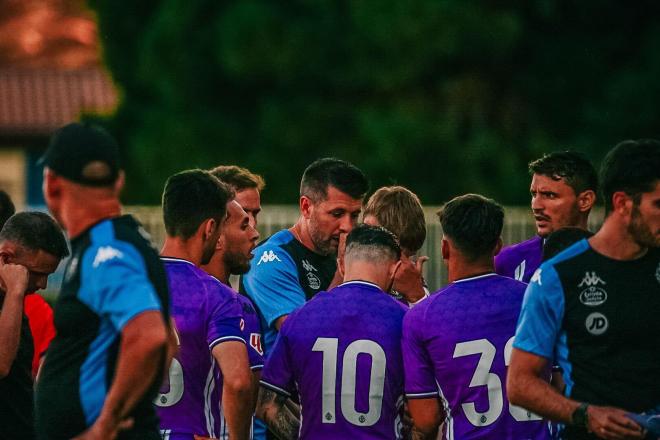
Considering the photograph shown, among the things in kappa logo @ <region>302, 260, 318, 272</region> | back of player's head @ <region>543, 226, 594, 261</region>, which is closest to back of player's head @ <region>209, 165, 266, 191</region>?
kappa logo @ <region>302, 260, 318, 272</region>

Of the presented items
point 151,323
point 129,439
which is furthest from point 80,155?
point 129,439

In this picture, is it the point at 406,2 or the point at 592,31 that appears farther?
the point at 592,31

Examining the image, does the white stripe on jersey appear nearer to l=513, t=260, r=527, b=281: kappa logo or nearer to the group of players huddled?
the group of players huddled

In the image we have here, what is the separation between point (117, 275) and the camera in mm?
4375

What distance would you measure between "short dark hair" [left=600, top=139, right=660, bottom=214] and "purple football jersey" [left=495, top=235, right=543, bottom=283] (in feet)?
7.34

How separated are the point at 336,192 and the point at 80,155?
2936 millimetres

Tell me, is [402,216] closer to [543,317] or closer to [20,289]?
[543,317]

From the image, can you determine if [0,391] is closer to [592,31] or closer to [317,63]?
[317,63]

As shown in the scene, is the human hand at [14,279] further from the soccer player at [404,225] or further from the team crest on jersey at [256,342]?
the soccer player at [404,225]

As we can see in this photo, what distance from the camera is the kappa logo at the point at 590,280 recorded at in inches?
198

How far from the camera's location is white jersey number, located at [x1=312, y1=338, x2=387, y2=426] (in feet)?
18.8

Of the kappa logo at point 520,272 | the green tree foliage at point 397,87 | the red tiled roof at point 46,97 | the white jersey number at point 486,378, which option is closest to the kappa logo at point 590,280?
the white jersey number at point 486,378

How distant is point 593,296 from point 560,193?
110 inches

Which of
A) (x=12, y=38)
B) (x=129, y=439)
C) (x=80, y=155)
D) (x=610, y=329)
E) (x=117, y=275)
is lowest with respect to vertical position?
(x=12, y=38)
